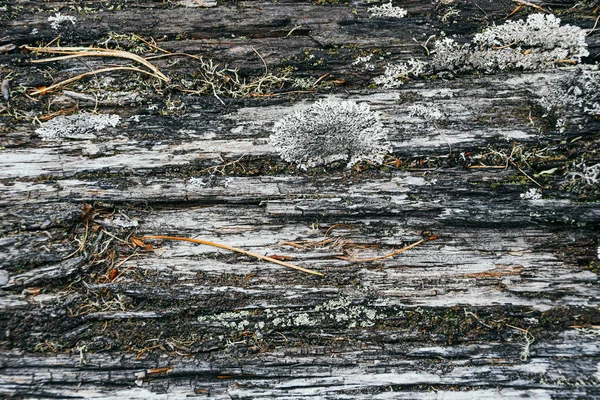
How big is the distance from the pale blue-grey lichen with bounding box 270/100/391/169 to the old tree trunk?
0.10m

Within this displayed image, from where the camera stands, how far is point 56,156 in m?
3.30

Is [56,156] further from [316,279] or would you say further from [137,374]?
[316,279]

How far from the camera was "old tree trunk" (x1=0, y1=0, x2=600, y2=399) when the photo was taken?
2.93m

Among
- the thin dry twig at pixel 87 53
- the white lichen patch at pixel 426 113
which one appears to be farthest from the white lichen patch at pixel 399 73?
the thin dry twig at pixel 87 53

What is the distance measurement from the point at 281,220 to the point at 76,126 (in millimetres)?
1917

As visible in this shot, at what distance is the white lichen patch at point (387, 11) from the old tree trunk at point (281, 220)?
0.28 feet

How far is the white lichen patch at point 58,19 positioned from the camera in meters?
3.64

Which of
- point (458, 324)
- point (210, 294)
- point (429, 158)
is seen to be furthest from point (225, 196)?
point (458, 324)

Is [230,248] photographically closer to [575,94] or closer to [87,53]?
[87,53]

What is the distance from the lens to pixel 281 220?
3266mm

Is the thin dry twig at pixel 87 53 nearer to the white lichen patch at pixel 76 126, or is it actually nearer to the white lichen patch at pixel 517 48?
the white lichen patch at pixel 76 126

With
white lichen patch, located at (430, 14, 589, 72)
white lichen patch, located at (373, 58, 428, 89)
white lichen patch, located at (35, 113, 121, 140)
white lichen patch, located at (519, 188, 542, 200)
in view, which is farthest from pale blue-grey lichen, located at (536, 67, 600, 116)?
white lichen patch, located at (35, 113, 121, 140)

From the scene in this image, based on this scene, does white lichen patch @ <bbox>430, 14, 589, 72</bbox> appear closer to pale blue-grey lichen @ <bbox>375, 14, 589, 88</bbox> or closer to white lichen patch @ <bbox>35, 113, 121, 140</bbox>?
pale blue-grey lichen @ <bbox>375, 14, 589, 88</bbox>

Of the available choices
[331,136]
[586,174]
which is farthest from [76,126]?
[586,174]
